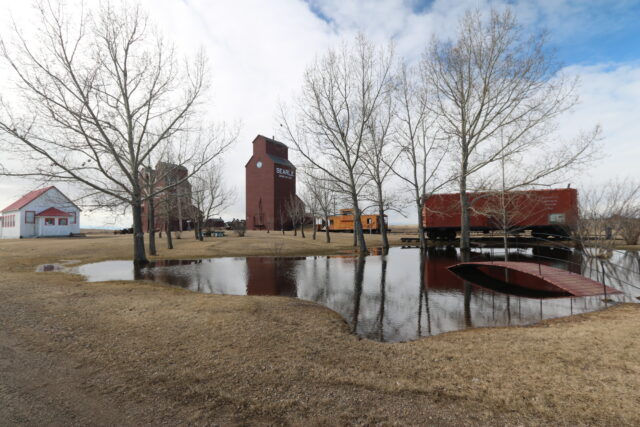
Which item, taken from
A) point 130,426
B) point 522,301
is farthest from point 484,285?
point 130,426

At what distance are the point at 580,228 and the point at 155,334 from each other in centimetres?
2213

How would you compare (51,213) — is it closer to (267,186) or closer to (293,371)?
(267,186)

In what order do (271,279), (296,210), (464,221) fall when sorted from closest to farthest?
(271,279), (464,221), (296,210)

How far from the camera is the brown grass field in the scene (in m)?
3.30

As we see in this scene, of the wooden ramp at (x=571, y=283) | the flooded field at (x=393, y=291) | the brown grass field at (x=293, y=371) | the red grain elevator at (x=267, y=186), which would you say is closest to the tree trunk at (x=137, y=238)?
the flooded field at (x=393, y=291)

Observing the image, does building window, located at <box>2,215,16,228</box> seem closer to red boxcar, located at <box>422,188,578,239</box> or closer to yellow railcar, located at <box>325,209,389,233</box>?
yellow railcar, located at <box>325,209,389,233</box>

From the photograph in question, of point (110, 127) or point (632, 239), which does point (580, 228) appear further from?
point (110, 127)

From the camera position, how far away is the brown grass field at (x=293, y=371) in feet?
10.8

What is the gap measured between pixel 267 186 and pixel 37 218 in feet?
94.9

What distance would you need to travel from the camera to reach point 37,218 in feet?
127

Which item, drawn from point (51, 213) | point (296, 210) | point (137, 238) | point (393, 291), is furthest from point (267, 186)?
point (393, 291)

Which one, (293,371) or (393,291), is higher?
(293,371)

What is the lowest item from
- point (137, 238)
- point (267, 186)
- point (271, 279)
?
point (271, 279)

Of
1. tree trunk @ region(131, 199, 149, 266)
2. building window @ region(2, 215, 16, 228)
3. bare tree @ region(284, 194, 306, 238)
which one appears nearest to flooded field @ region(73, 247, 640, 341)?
tree trunk @ region(131, 199, 149, 266)
